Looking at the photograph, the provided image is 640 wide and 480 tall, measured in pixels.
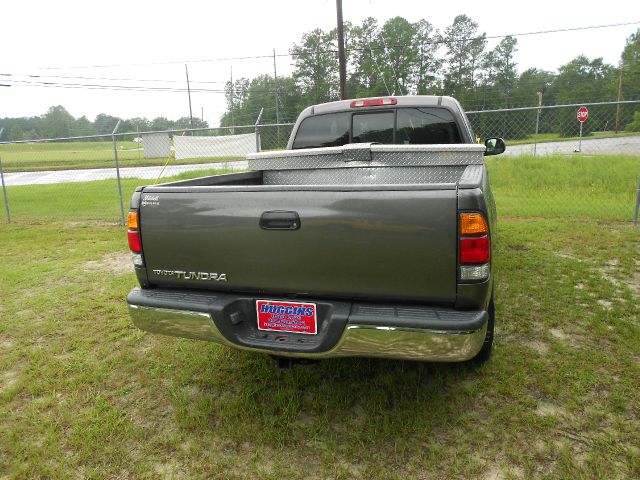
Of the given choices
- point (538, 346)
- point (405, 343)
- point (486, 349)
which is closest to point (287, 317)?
point (405, 343)

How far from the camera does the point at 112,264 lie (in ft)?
20.0

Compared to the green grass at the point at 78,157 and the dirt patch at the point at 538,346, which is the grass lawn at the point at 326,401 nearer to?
the dirt patch at the point at 538,346

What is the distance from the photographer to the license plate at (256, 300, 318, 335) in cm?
230

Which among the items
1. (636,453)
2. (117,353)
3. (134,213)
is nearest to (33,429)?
(117,353)

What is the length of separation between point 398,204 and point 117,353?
8.84ft

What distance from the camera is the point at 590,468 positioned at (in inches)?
83.0

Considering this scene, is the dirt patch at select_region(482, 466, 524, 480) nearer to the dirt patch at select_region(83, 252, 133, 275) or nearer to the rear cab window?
the rear cab window

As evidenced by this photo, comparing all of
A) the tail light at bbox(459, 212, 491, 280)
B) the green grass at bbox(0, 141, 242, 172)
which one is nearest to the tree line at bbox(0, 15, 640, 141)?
the green grass at bbox(0, 141, 242, 172)

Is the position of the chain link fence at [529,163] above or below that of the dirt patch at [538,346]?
above

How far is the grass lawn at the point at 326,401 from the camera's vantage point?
2244 millimetres

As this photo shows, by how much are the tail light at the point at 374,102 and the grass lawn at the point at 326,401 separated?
223cm

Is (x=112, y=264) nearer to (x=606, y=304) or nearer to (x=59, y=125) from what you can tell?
(x=606, y=304)

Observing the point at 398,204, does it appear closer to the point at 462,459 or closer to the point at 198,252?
the point at 198,252

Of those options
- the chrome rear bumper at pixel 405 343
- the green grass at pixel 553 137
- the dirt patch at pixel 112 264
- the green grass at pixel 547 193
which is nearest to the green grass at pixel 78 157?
the green grass at pixel 547 193
